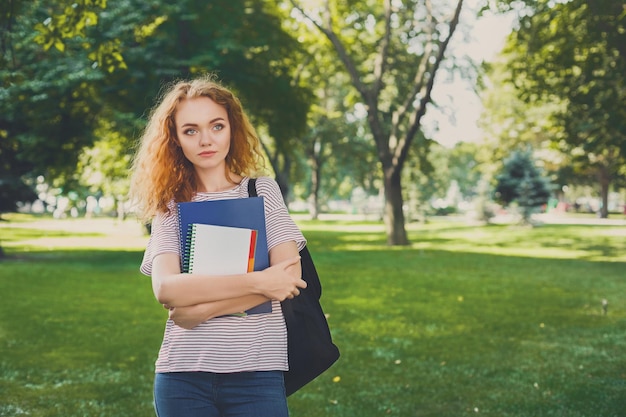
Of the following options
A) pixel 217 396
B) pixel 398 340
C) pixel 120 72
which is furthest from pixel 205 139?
pixel 120 72

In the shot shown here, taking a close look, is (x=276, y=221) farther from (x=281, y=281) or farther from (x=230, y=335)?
(x=230, y=335)

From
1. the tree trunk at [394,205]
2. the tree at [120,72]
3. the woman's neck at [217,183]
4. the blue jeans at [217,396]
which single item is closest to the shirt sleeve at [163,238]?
the woman's neck at [217,183]

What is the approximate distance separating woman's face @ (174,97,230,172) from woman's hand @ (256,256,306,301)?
0.47 meters

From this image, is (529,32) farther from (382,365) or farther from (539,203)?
(539,203)

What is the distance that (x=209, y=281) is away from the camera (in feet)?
7.42

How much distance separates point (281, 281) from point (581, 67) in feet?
54.0

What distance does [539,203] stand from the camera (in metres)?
36.8

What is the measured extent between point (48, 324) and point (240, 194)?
848 cm

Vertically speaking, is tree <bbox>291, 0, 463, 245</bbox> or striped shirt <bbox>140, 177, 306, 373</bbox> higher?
tree <bbox>291, 0, 463, 245</bbox>

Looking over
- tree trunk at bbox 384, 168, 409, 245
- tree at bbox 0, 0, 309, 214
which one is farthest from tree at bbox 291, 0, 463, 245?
tree at bbox 0, 0, 309, 214

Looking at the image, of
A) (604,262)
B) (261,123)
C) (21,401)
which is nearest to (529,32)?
(604,262)

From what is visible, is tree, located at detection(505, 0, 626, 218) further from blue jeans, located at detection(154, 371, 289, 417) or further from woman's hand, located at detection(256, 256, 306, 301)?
blue jeans, located at detection(154, 371, 289, 417)

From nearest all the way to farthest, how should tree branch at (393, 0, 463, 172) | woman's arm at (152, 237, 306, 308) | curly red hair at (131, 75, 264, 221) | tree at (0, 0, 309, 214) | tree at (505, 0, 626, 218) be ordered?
woman's arm at (152, 237, 306, 308), curly red hair at (131, 75, 264, 221), tree at (505, 0, 626, 218), tree at (0, 0, 309, 214), tree branch at (393, 0, 463, 172)

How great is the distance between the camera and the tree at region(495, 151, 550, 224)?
3644 cm
